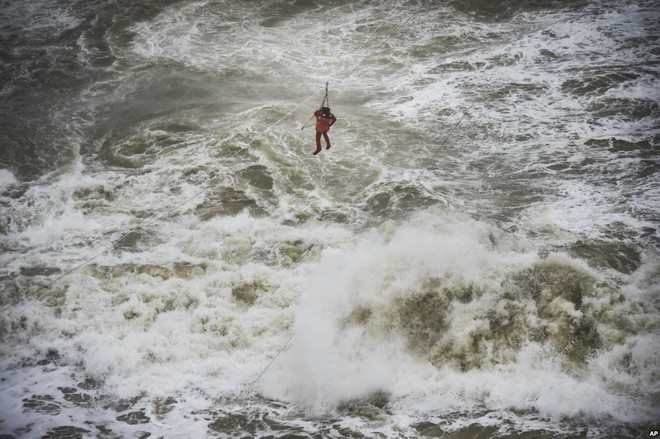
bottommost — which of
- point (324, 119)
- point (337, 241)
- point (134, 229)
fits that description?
point (337, 241)

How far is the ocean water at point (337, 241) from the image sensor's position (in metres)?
6.44

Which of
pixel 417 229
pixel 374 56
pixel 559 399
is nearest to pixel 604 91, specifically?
pixel 374 56

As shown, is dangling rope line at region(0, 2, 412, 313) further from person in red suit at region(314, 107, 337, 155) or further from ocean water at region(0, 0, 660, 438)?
person in red suit at region(314, 107, 337, 155)

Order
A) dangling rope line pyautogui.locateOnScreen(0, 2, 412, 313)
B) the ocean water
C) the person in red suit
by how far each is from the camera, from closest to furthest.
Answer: the ocean water < dangling rope line pyautogui.locateOnScreen(0, 2, 412, 313) < the person in red suit

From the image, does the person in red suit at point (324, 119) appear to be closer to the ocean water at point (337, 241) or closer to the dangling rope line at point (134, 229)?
Result: the dangling rope line at point (134, 229)

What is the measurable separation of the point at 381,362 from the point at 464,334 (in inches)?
48.0

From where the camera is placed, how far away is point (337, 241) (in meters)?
9.36

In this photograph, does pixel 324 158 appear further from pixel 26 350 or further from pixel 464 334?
pixel 26 350

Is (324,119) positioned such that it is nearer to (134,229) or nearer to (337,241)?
(337,241)

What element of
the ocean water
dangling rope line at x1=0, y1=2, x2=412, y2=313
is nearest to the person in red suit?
dangling rope line at x1=0, y1=2, x2=412, y2=313

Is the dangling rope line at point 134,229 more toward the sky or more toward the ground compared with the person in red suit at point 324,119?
more toward the ground

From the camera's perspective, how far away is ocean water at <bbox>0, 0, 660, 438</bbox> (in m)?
6.44

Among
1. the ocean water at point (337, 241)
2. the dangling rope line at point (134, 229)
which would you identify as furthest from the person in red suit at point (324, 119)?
the ocean water at point (337, 241)

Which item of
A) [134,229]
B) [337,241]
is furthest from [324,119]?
[134,229]
